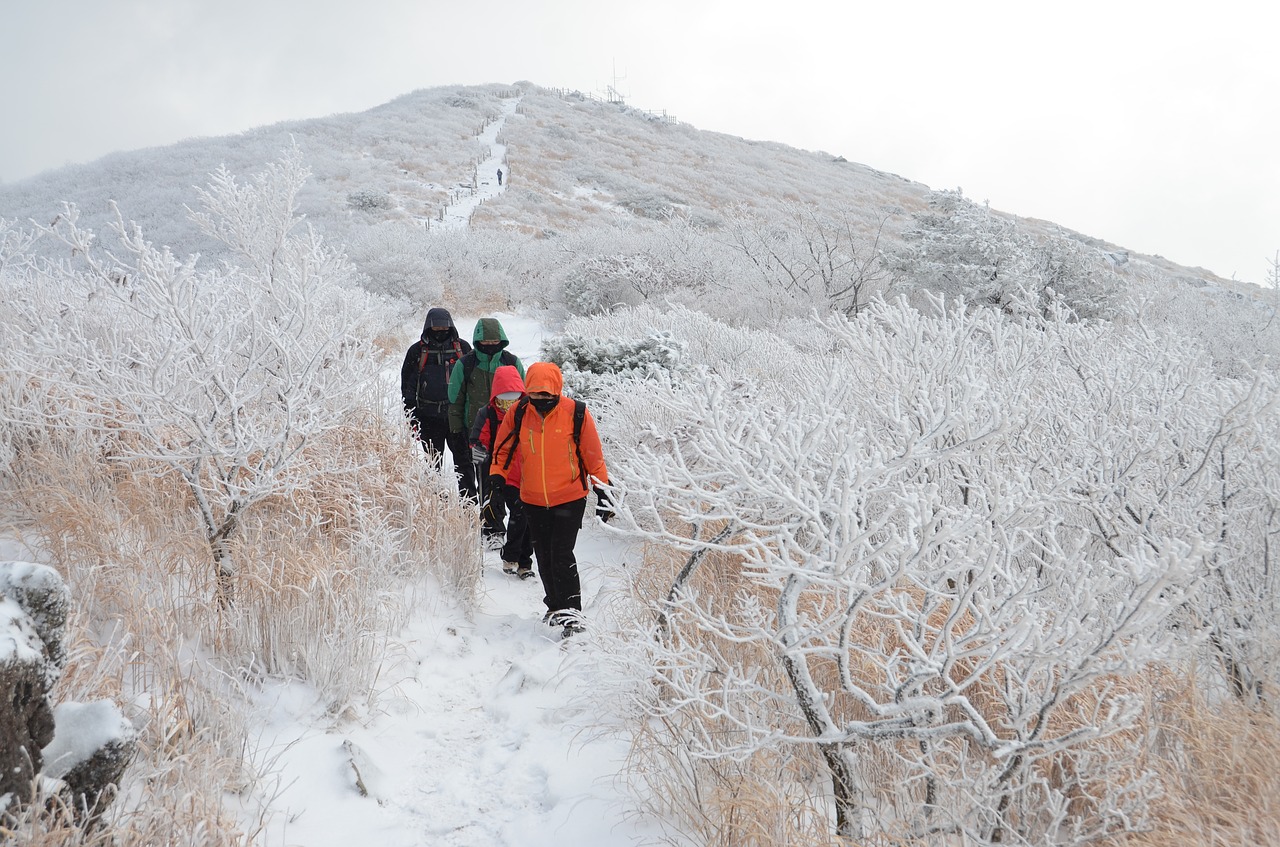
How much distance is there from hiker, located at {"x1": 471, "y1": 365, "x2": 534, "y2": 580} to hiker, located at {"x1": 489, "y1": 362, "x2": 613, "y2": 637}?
0.40ft

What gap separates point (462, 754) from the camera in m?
2.97

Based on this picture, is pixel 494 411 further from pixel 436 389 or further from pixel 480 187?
pixel 480 187

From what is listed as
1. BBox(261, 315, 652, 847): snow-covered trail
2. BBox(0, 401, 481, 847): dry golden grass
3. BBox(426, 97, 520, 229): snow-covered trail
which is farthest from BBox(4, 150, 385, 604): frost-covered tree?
BBox(426, 97, 520, 229): snow-covered trail

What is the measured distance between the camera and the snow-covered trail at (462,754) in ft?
8.28

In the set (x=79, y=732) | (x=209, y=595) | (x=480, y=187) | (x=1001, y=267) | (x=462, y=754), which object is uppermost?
(x=480, y=187)

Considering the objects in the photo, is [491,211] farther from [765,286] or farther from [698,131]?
[698,131]

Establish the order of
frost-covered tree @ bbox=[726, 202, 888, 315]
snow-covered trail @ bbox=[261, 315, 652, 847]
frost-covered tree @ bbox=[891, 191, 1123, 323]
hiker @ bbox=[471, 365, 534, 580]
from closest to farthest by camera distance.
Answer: snow-covered trail @ bbox=[261, 315, 652, 847] < hiker @ bbox=[471, 365, 534, 580] < frost-covered tree @ bbox=[891, 191, 1123, 323] < frost-covered tree @ bbox=[726, 202, 888, 315]

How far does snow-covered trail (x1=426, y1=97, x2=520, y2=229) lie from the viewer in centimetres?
2462

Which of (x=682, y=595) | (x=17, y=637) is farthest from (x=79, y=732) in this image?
(x=682, y=595)

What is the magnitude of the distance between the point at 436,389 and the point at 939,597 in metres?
4.35

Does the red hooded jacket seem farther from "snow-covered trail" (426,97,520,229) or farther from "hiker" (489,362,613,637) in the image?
"snow-covered trail" (426,97,520,229)

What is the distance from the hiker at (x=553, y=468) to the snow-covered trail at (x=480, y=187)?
19793 mm

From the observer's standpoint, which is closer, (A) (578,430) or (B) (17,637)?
(B) (17,637)

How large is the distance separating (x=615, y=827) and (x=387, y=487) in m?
2.86
